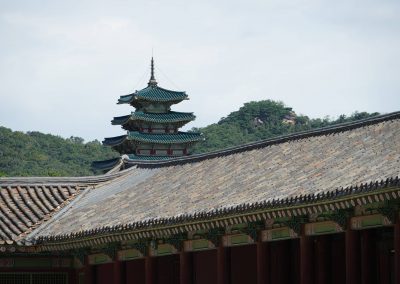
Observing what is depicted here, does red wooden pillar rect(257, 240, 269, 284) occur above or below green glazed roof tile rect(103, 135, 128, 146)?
below

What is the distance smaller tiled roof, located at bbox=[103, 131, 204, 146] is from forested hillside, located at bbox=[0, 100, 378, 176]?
24.6m

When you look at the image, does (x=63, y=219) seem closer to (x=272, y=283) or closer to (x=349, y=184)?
(x=272, y=283)

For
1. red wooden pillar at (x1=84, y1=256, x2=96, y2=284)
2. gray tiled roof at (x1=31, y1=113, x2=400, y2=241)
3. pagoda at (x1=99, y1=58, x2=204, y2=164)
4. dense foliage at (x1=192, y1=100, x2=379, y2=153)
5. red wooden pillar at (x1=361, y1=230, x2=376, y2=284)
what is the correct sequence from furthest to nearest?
dense foliage at (x1=192, y1=100, x2=379, y2=153)
pagoda at (x1=99, y1=58, x2=204, y2=164)
red wooden pillar at (x1=84, y1=256, x2=96, y2=284)
gray tiled roof at (x1=31, y1=113, x2=400, y2=241)
red wooden pillar at (x1=361, y1=230, x2=376, y2=284)

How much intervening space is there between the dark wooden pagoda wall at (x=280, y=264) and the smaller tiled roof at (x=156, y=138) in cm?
3838

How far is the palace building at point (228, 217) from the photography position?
89.6 ft

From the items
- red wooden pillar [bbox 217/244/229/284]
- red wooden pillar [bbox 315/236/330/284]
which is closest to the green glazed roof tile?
red wooden pillar [bbox 217/244/229/284]

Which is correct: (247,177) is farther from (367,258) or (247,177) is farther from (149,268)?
(367,258)

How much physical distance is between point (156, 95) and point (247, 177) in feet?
155

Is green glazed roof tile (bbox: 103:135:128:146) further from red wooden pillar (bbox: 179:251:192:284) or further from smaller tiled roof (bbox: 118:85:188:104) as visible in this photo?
red wooden pillar (bbox: 179:251:192:284)

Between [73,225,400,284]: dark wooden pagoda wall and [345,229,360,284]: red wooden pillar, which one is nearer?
[345,229,360,284]: red wooden pillar

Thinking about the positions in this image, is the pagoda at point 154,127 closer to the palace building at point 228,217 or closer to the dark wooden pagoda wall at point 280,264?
the palace building at point 228,217

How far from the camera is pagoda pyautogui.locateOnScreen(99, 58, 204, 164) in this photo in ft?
254

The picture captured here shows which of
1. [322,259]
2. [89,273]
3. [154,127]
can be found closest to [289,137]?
[322,259]

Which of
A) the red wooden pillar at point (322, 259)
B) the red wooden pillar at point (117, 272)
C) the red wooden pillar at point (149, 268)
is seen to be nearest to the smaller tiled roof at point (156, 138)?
the red wooden pillar at point (117, 272)
